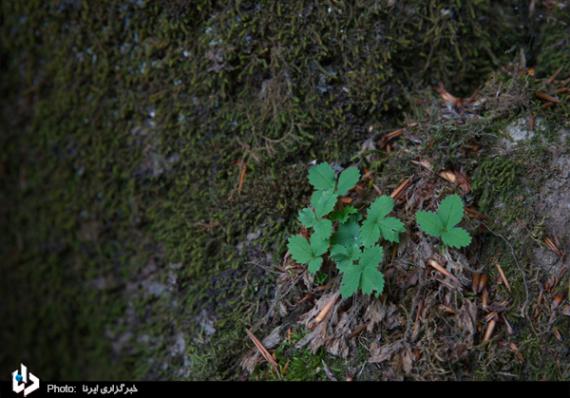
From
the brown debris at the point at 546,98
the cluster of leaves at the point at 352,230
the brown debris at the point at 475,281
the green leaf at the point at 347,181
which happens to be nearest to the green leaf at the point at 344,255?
the cluster of leaves at the point at 352,230

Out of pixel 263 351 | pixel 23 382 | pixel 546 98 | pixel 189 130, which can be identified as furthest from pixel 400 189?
pixel 23 382

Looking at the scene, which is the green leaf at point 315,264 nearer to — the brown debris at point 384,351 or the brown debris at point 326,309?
the brown debris at point 326,309

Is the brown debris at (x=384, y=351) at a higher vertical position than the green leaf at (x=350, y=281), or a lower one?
lower

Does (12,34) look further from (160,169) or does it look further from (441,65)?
(441,65)

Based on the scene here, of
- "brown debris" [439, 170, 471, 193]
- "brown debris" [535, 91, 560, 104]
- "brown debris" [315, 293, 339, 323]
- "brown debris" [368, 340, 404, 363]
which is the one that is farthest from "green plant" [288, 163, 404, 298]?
"brown debris" [535, 91, 560, 104]

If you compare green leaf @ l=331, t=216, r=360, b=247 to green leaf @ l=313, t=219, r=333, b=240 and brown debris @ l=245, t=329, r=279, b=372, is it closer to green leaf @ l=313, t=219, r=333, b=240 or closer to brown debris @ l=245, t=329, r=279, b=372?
green leaf @ l=313, t=219, r=333, b=240

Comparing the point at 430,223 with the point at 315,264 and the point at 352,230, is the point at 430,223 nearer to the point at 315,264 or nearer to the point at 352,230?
the point at 352,230
